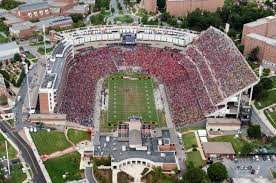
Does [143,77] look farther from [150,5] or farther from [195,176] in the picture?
[195,176]

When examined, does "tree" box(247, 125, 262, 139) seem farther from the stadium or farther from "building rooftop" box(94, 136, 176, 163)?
"building rooftop" box(94, 136, 176, 163)

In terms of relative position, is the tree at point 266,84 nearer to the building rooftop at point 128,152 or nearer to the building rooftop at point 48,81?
the building rooftop at point 128,152

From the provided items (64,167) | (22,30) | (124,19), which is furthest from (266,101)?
(22,30)

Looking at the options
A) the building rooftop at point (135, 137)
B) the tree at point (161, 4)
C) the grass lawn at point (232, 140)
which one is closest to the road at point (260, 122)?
the grass lawn at point (232, 140)

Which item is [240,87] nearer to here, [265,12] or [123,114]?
[123,114]

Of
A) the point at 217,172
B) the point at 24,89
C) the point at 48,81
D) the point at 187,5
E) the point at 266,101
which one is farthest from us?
the point at 187,5

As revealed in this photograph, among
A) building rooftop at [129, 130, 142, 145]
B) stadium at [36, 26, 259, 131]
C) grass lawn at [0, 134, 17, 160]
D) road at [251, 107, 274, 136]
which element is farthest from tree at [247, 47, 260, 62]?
grass lawn at [0, 134, 17, 160]

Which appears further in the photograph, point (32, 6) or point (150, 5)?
point (150, 5)
